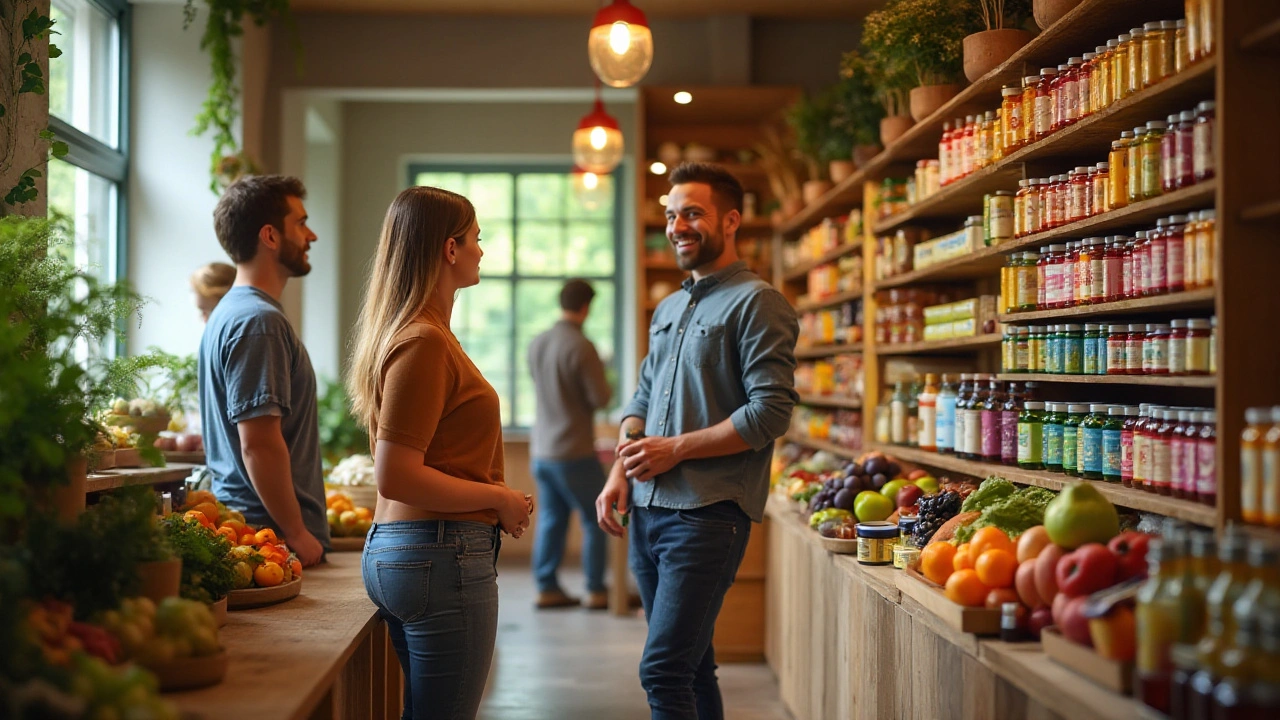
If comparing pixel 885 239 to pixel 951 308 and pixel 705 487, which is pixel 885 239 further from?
pixel 705 487

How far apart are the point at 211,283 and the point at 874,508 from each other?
2655 mm

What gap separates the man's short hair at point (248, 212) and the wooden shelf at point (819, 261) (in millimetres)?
2544

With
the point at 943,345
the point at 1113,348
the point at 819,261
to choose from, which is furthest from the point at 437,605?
the point at 819,261

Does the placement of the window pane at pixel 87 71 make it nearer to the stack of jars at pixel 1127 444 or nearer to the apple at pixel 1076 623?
the stack of jars at pixel 1127 444

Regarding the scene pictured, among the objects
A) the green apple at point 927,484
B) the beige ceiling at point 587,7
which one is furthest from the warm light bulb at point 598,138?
the green apple at point 927,484

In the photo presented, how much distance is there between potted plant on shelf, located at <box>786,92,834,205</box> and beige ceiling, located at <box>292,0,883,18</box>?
2.79 ft

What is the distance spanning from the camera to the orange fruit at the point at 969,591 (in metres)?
2.29

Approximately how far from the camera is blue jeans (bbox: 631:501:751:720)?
289cm

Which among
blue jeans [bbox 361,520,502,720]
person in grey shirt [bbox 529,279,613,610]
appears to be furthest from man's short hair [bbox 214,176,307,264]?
person in grey shirt [bbox 529,279,613,610]

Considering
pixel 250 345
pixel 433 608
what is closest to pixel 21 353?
pixel 250 345

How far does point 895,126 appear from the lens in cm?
431

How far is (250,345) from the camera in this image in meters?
3.00

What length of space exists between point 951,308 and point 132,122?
13.2 feet

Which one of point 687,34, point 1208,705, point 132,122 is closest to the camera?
point 1208,705
